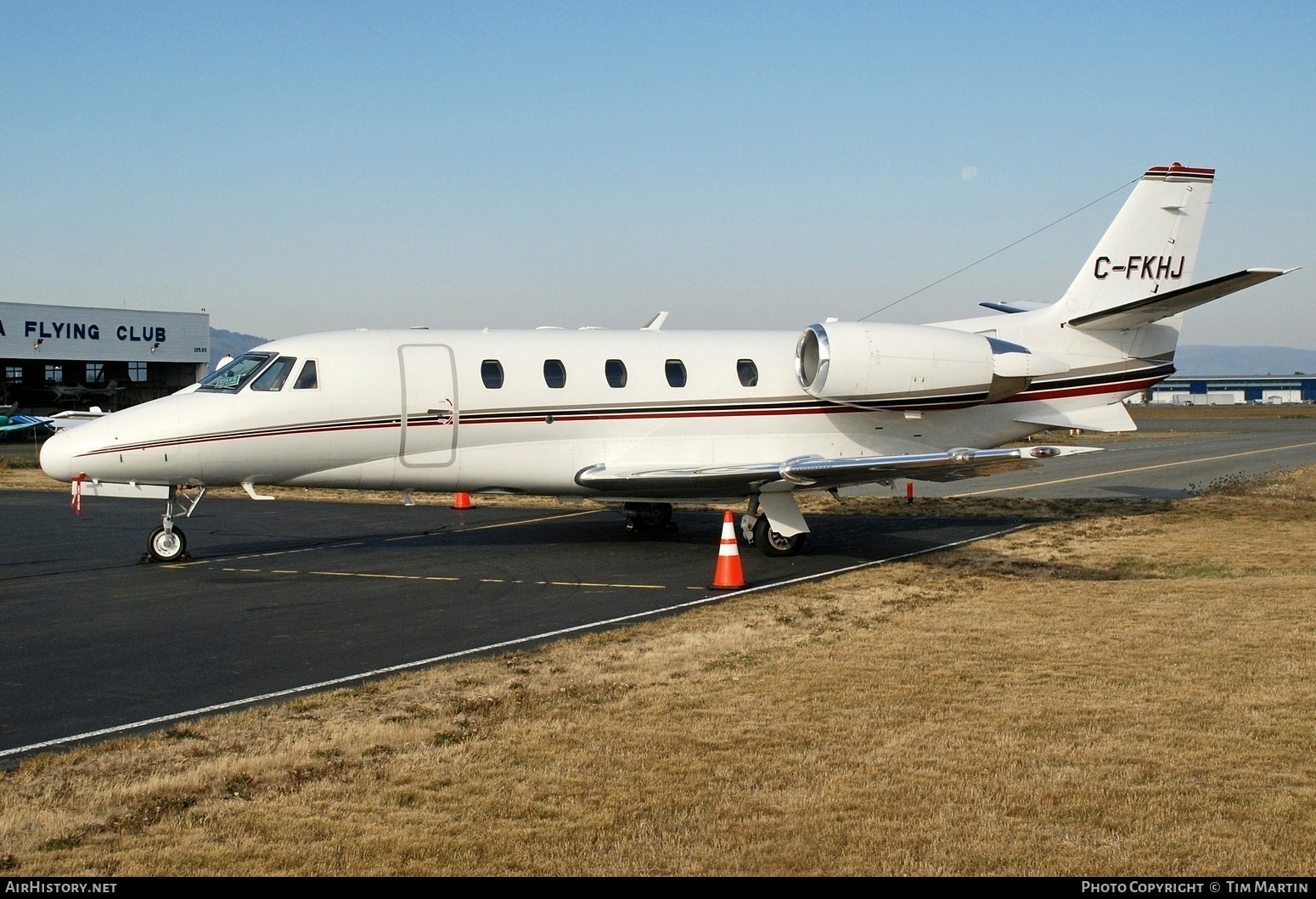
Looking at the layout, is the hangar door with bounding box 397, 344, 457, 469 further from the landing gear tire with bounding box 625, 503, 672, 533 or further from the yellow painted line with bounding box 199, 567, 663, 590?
the landing gear tire with bounding box 625, 503, 672, 533

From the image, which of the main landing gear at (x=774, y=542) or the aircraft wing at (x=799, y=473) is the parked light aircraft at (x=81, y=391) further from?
the main landing gear at (x=774, y=542)

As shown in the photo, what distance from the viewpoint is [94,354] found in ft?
188

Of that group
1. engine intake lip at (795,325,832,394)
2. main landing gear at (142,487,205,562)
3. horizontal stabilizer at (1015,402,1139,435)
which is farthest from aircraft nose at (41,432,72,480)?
horizontal stabilizer at (1015,402,1139,435)

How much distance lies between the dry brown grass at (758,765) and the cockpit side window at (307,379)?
683cm

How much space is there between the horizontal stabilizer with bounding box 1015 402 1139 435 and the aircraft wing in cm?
364

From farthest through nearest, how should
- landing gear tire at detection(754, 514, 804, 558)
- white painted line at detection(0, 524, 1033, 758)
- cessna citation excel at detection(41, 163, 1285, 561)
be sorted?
landing gear tire at detection(754, 514, 804, 558)
cessna citation excel at detection(41, 163, 1285, 561)
white painted line at detection(0, 524, 1033, 758)

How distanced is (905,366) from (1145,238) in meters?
5.41

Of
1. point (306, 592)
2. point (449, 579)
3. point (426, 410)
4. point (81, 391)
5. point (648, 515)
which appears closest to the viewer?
point (306, 592)

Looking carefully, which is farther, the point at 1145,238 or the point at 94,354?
the point at 94,354

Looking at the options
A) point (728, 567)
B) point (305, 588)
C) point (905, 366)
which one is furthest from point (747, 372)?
point (305, 588)

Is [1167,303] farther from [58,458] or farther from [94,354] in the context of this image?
[94,354]

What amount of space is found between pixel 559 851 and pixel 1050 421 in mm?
15146

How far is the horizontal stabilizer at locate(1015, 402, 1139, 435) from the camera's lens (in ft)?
60.9

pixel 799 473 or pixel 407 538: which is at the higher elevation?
pixel 799 473
